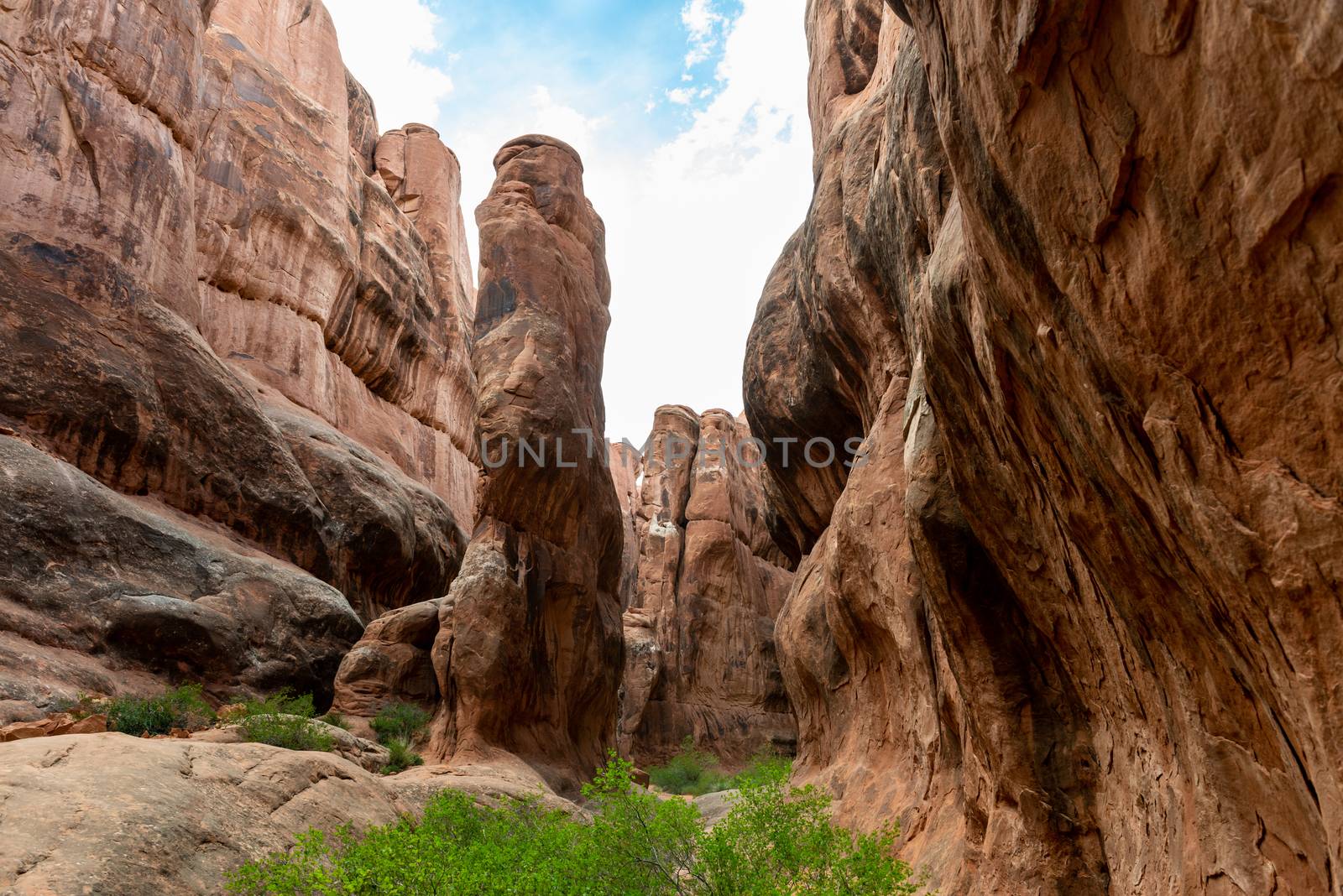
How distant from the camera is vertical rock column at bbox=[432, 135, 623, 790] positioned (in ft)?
56.8

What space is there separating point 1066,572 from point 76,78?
2428 cm

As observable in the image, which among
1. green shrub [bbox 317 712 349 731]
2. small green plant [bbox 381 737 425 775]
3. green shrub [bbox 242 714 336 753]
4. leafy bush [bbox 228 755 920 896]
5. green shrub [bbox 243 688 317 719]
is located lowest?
leafy bush [bbox 228 755 920 896]

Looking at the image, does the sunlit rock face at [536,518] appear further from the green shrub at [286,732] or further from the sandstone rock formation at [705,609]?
the sandstone rock formation at [705,609]

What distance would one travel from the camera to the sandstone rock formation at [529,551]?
1734 cm

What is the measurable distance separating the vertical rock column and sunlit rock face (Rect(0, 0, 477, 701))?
4.19m

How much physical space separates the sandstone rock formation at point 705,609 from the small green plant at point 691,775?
2829 millimetres

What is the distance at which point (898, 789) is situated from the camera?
Result: 444 inches

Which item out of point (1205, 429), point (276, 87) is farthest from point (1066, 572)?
point (276, 87)

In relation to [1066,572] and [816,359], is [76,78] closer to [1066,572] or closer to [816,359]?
[816,359]

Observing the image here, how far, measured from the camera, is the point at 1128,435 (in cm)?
437

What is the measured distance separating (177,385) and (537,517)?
28.2 feet

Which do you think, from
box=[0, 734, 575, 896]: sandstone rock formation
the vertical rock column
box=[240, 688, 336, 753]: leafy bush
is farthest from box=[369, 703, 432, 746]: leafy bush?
box=[0, 734, 575, 896]: sandstone rock formation

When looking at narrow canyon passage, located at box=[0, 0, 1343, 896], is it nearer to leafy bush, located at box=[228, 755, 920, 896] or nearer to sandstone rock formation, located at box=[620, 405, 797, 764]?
sandstone rock formation, located at box=[620, 405, 797, 764]

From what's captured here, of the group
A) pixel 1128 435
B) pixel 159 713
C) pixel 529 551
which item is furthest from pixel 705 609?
pixel 1128 435
